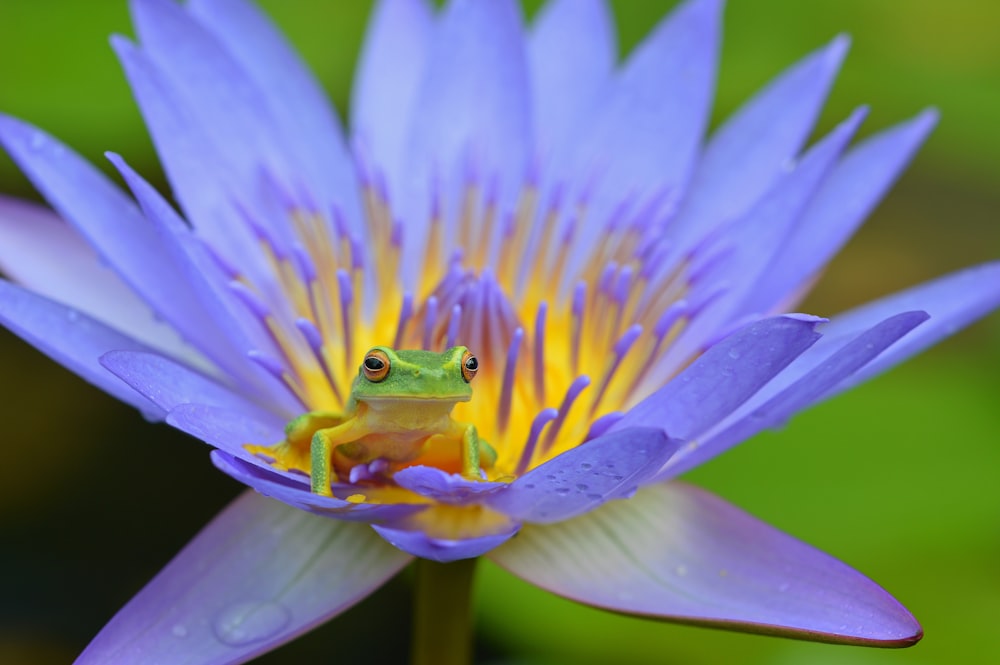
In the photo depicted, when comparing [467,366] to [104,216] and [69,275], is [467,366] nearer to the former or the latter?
[104,216]

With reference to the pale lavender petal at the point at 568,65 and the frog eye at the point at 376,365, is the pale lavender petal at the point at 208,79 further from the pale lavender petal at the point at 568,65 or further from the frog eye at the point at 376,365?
the frog eye at the point at 376,365

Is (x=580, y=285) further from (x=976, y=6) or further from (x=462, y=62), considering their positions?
(x=976, y=6)

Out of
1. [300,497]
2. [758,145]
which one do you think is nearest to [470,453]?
[300,497]

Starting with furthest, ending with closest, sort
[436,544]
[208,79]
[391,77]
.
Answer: [391,77] → [208,79] → [436,544]

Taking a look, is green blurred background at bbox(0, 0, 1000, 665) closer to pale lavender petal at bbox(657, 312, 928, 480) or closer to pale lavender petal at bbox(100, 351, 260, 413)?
pale lavender petal at bbox(657, 312, 928, 480)

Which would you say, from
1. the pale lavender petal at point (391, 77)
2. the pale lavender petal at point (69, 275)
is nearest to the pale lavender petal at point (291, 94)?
the pale lavender petal at point (391, 77)

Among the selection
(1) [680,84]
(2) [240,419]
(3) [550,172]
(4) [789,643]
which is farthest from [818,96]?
(2) [240,419]
